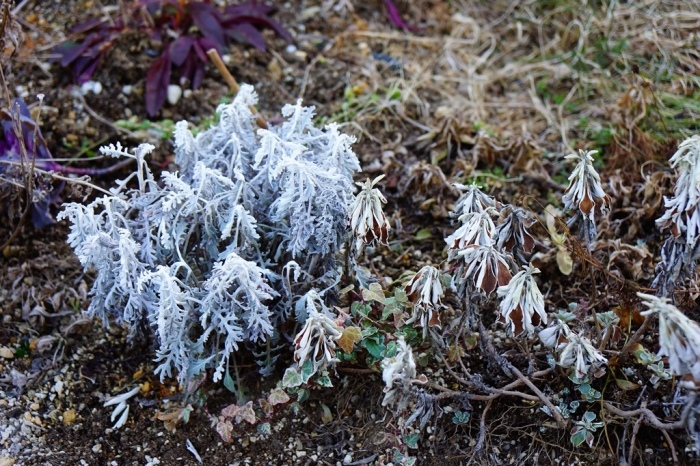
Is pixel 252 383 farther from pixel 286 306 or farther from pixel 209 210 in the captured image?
pixel 209 210

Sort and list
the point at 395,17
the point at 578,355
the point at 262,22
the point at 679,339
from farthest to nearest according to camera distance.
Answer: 1. the point at 395,17
2. the point at 262,22
3. the point at 578,355
4. the point at 679,339

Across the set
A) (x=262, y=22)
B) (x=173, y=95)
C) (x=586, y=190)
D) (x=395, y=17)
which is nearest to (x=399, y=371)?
(x=586, y=190)

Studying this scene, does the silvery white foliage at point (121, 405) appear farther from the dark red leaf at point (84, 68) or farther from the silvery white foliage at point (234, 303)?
the dark red leaf at point (84, 68)

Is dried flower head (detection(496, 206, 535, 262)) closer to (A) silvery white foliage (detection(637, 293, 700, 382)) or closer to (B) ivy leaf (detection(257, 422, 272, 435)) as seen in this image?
(A) silvery white foliage (detection(637, 293, 700, 382))

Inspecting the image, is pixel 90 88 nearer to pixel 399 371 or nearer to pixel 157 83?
pixel 157 83

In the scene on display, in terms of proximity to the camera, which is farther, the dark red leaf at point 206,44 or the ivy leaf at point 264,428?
the dark red leaf at point 206,44

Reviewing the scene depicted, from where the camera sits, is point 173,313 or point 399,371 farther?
point 173,313

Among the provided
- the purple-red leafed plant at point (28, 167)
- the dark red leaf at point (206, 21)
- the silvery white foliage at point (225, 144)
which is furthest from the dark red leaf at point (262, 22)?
the silvery white foliage at point (225, 144)

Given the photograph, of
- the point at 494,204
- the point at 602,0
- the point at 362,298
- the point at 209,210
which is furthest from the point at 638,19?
the point at 209,210
